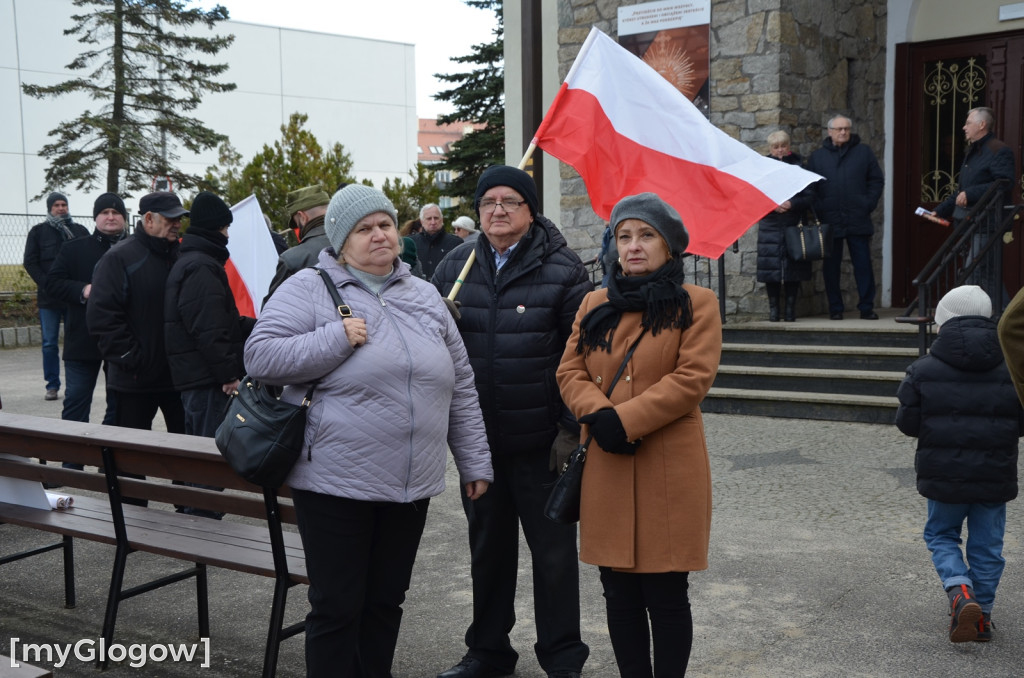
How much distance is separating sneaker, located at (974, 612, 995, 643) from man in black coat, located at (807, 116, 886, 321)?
7.25 meters

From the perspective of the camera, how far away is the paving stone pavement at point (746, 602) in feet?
14.0

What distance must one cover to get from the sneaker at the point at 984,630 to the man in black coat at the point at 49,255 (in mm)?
9320

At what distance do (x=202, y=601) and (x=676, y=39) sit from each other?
9.40m

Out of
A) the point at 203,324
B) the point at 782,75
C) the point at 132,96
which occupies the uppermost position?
the point at 132,96

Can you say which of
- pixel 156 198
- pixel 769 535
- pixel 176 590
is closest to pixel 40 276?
pixel 156 198

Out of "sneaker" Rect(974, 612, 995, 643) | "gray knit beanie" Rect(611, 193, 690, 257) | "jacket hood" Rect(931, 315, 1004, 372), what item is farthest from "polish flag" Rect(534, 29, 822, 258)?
"sneaker" Rect(974, 612, 995, 643)

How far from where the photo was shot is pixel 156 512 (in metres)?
5.01

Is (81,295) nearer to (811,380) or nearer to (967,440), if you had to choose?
(811,380)

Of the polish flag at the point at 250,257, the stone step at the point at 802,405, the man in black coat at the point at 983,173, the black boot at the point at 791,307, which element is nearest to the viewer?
the polish flag at the point at 250,257

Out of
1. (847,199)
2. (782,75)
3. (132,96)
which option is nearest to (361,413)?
(847,199)

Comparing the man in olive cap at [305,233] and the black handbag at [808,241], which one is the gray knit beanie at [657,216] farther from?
the black handbag at [808,241]

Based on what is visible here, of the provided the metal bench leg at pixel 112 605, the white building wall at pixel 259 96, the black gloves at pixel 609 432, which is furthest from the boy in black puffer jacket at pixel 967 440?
the white building wall at pixel 259 96

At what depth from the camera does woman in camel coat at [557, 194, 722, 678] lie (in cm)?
342

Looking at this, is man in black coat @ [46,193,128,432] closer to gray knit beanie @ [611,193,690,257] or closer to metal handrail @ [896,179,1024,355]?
gray knit beanie @ [611,193,690,257]
